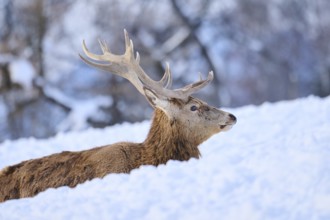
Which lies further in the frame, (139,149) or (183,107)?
(183,107)

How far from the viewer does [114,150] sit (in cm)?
834

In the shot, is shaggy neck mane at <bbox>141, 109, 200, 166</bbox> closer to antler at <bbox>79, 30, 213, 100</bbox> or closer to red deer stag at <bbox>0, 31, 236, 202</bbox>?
red deer stag at <bbox>0, 31, 236, 202</bbox>

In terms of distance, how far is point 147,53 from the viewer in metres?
34.2

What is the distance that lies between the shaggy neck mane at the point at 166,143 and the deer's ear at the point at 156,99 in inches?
4.1

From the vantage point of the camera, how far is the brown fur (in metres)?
8.16

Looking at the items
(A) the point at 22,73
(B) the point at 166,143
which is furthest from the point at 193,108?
(A) the point at 22,73

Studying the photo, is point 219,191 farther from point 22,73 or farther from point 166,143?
point 22,73

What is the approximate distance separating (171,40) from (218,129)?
28.6 metres

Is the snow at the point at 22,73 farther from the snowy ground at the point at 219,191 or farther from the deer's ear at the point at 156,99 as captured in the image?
the snowy ground at the point at 219,191

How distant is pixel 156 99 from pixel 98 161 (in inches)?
41.9

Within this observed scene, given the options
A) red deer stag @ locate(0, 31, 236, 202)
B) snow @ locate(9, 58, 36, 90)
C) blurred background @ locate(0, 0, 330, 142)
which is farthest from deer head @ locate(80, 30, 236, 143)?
snow @ locate(9, 58, 36, 90)

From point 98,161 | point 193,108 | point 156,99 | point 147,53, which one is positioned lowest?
point 98,161

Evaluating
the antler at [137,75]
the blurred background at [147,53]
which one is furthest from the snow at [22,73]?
the antler at [137,75]

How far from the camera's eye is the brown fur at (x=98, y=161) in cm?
816
